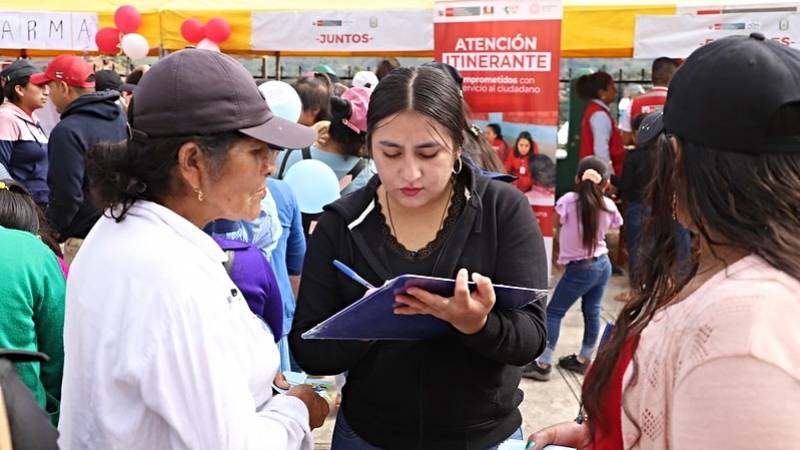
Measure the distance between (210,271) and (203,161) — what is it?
239 millimetres

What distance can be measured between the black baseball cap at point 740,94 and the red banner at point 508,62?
4040 mm

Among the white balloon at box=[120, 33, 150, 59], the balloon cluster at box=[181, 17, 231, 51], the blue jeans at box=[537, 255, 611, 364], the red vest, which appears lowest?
the blue jeans at box=[537, 255, 611, 364]

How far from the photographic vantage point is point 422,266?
1.80 meters

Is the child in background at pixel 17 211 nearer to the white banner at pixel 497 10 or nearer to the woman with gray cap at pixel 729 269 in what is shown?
the woman with gray cap at pixel 729 269

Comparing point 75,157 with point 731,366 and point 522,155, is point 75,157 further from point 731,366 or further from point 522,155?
point 731,366

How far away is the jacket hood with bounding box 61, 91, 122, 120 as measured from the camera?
14.1 feet

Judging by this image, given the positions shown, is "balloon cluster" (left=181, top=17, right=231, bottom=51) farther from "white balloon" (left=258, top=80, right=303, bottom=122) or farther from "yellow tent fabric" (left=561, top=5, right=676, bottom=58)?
"white balloon" (left=258, top=80, right=303, bottom=122)

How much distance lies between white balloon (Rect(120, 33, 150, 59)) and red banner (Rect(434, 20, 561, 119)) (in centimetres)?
415

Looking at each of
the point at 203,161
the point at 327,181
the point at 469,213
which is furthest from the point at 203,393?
the point at 327,181

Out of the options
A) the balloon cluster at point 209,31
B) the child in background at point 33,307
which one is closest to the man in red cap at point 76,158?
the child in background at point 33,307

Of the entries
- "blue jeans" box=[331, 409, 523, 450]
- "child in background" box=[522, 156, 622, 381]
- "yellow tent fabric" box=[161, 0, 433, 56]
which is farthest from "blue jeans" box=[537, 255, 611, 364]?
"yellow tent fabric" box=[161, 0, 433, 56]

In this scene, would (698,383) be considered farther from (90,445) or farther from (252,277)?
(252,277)

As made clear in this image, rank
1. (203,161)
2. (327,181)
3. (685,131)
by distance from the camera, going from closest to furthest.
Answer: (685,131) < (203,161) < (327,181)

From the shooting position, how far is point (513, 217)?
1.82m
